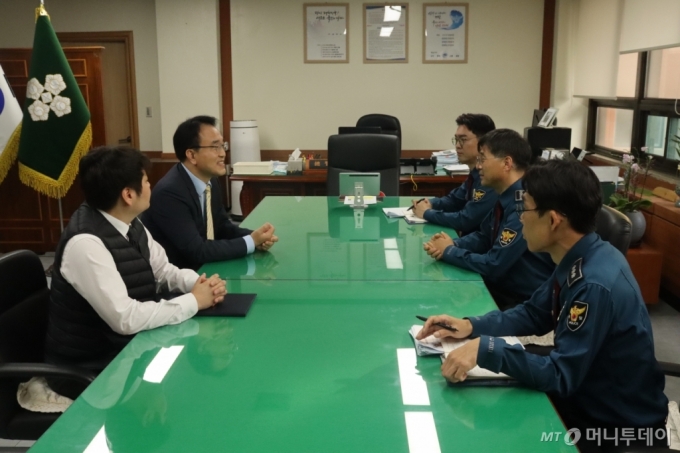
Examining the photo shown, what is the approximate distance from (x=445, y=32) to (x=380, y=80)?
2.74 ft

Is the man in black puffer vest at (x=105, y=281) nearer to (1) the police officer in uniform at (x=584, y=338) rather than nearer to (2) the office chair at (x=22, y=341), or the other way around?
(2) the office chair at (x=22, y=341)

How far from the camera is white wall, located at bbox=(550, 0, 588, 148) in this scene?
6293 millimetres

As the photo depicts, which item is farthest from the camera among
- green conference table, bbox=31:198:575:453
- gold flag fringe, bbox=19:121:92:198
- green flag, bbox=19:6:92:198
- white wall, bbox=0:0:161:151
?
white wall, bbox=0:0:161:151

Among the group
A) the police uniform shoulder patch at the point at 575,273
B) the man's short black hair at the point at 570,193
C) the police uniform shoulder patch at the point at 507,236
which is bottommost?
the police uniform shoulder patch at the point at 507,236

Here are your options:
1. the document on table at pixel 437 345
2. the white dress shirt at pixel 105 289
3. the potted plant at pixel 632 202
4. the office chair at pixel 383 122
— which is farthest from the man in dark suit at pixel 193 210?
the office chair at pixel 383 122

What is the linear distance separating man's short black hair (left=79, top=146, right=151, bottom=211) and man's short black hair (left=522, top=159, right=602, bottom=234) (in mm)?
1183

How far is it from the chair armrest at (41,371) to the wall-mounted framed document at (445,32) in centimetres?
555

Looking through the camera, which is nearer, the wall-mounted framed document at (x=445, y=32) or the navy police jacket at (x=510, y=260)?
the navy police jacket at (x=510, y=260)

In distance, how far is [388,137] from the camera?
4203 millimetres

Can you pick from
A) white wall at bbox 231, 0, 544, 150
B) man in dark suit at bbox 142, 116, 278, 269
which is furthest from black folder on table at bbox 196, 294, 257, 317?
white wall at bbox 231, 0, 544, 150

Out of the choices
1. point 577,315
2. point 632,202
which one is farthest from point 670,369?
point 632,202

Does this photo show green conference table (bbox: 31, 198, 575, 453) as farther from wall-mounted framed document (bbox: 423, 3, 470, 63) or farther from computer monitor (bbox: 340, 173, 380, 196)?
wall-mounted framed document (bbox: 423, 3, 470, 63)

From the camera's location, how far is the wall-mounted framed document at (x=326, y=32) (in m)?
6.45

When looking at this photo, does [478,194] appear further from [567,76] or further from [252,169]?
[567,76]
